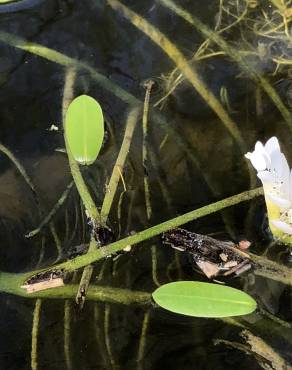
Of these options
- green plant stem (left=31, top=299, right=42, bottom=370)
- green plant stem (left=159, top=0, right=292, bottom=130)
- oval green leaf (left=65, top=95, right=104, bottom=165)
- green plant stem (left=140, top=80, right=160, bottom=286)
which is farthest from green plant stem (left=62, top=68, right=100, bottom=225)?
green plant stem (left=159, top=0, right=292, bottom=130)

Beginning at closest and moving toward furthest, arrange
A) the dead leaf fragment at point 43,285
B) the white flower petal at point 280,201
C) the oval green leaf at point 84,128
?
the white flower petal at point 280,201, the dead leaf fragment at point 43,285, the oval green leaf at point 84,128

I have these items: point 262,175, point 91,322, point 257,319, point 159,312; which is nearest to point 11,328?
point 91,322

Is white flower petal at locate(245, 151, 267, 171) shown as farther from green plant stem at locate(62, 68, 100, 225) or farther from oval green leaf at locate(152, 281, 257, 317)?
green plant stem at locate(62, 68, 100, 225)

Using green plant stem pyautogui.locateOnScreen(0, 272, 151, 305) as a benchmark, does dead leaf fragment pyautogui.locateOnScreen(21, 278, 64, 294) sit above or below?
above

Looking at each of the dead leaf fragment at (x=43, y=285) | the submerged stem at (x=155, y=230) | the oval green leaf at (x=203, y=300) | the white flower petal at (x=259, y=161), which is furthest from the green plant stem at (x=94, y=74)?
the dead leaf fragment at (x=43, y=285)

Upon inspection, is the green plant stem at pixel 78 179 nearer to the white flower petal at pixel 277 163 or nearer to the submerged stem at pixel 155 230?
the submerged stem at pixel 155 230

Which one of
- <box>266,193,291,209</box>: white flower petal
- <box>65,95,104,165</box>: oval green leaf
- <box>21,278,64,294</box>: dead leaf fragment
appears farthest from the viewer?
<box>65,95,104,165</box>: oval green leaf
